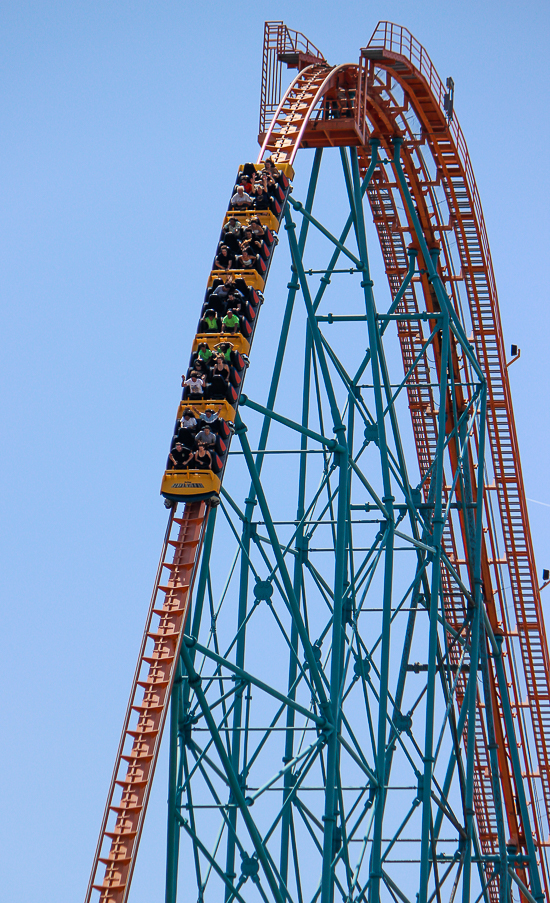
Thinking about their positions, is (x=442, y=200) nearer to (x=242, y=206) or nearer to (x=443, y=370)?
(x=443, y=370)

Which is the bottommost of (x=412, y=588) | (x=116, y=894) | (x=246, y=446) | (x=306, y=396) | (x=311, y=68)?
(x=116, y=894)

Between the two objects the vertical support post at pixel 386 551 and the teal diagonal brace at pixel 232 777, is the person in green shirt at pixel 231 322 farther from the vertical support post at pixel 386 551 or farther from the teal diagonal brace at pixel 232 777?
the vertical support post at pixel 386 551

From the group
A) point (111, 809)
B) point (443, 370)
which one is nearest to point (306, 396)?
point (443, 370)

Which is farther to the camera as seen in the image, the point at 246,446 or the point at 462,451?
the point at 462,451

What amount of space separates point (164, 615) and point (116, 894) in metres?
2.82

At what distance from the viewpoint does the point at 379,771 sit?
1928 cm

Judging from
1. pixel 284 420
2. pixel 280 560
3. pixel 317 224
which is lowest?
pixel 280 560

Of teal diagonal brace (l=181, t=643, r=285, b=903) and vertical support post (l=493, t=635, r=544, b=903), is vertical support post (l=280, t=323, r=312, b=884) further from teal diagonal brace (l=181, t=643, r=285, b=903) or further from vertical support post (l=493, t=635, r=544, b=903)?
vertical support post (l=493, t=635, r=544, b=903)

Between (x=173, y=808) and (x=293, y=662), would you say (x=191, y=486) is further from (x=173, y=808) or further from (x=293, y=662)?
(x=293, y=662)

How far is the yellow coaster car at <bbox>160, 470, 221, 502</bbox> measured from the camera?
1572 cm

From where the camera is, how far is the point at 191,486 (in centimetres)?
1574

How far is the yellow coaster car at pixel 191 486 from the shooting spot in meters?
15.7

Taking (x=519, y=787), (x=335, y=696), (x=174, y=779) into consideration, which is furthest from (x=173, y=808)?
(x=519, y=787)

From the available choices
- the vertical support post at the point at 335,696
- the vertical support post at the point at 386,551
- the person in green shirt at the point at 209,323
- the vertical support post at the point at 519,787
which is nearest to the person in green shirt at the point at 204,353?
the person in green shirt at the point at 209,323
